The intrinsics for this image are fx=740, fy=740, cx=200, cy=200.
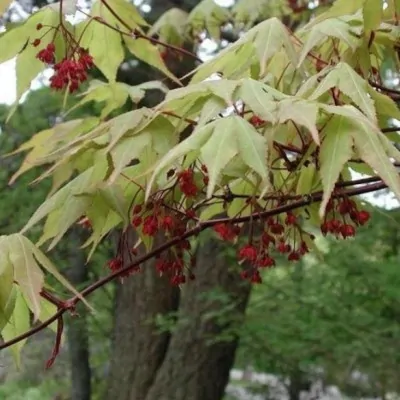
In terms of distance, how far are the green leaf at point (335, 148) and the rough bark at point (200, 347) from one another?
2.25 m

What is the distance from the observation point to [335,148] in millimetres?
631

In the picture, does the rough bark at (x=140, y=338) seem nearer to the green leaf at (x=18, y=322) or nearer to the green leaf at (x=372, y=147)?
the green leaf at (x=18, y=322)

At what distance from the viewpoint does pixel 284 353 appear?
266cm

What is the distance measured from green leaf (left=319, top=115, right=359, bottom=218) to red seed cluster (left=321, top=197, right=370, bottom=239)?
0.47ft

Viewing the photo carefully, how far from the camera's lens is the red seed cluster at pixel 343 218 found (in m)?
0.78

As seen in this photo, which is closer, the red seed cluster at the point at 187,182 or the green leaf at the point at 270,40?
the red seed cluster at the point at 187,182

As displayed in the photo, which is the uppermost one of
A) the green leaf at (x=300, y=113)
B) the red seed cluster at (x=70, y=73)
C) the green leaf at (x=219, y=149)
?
the red seed cluster at (x=70, y=73)

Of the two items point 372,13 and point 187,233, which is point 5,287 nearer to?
point 187,233

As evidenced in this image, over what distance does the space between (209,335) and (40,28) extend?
6.77 feet

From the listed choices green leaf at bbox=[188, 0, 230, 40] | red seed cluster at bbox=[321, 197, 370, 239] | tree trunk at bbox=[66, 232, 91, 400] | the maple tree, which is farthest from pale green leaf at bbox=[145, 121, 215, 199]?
tree trunk at bbox=[66, 232, 91, 400]

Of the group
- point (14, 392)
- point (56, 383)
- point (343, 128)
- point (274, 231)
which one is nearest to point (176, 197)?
point (274, 231)

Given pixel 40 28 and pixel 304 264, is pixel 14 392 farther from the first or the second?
pixel 40 28

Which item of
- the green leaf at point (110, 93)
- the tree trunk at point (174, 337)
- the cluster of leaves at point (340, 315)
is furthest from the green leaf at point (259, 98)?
the tree trunk at point (174, 337)

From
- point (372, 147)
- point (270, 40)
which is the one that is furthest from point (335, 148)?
point (270, 40)
